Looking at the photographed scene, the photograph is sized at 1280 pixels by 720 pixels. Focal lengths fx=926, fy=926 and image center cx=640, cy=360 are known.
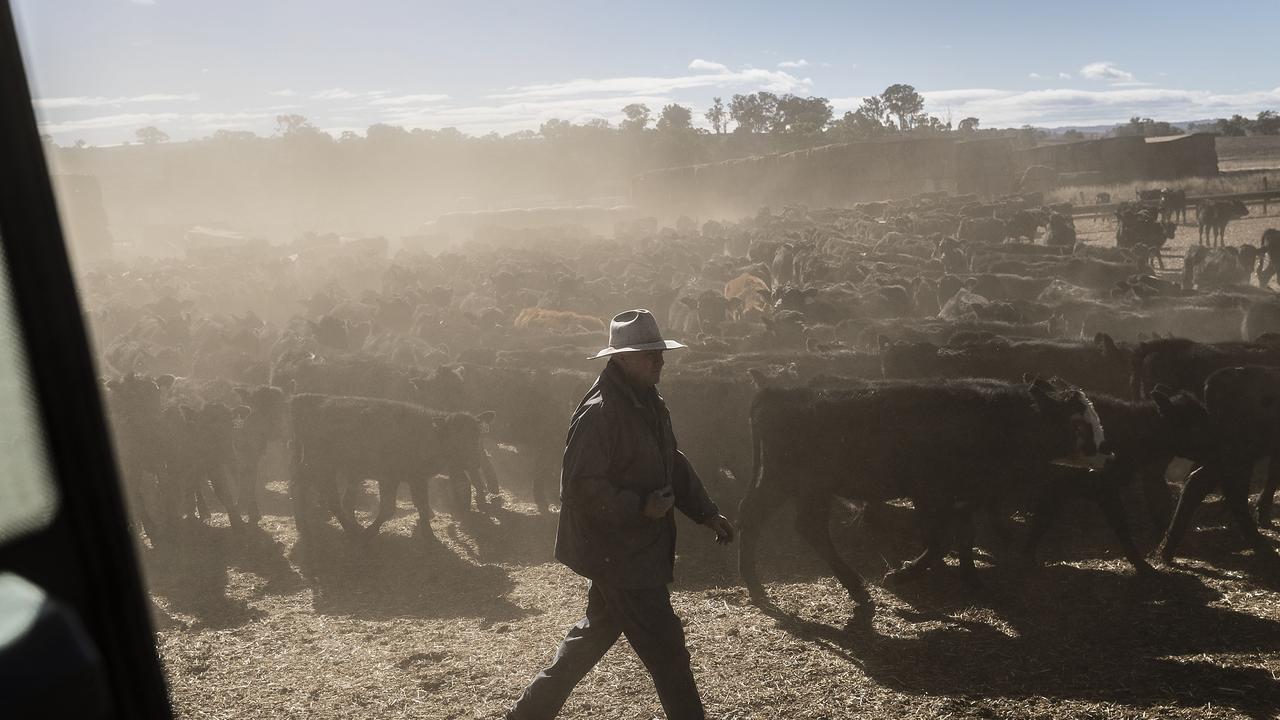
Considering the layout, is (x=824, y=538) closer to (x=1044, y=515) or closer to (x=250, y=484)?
(x=1044, y=515)

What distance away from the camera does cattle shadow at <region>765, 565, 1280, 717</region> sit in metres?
6.32

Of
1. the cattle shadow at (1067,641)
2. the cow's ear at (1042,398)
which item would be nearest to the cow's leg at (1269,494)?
the cattle shadow at (1067,641)

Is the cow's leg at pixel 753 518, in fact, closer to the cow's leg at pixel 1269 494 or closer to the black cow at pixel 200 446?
the cow's leg at pixel 1269 494

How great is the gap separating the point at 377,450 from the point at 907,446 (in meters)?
6.36

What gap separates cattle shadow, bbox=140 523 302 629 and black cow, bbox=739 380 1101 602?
16.8ft

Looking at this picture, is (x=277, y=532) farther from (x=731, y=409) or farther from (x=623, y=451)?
(x=623, y=451)

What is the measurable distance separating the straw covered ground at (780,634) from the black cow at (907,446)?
27.9 inches

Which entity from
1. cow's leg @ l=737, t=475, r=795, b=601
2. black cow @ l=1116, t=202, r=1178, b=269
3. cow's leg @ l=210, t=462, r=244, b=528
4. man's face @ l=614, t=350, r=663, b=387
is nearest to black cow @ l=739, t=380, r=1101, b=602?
cow's leg @ l=737, t=475, r=795, b=601

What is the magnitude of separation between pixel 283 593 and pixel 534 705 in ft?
17.0

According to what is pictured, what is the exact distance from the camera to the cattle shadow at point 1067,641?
20.7ft

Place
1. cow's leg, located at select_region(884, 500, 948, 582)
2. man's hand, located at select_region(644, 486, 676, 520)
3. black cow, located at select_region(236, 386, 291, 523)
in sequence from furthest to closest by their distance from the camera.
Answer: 1. black cow, located at select_region(236, 386, 291, 523)
2. cow's leg, located at select_region(884, 500, 948, 582)
3. man's hand, located at select_region(644, 486, 676, 520)

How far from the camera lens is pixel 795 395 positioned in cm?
897

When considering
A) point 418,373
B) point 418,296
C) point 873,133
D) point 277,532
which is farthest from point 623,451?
point 873,133

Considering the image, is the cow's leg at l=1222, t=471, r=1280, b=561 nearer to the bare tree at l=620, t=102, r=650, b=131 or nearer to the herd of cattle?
the herd of cattle
